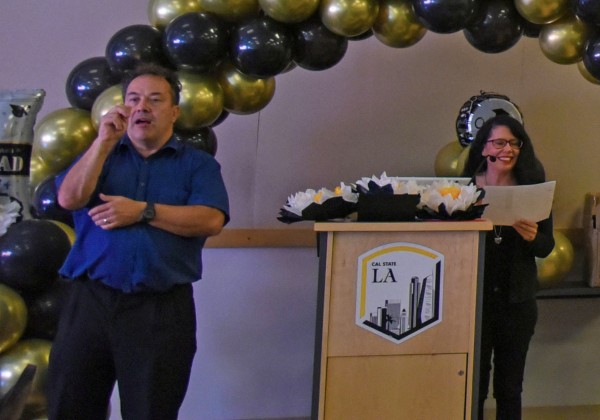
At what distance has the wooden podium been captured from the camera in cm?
213

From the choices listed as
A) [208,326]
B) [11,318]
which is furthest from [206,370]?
[11,318]

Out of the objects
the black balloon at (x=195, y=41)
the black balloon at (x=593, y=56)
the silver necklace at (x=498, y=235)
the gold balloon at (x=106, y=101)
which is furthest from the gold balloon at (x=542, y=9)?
the gold balloon at (x=106, y=101)

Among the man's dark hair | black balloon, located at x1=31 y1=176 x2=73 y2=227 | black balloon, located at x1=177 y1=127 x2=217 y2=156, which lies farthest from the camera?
black balloon, located at x1=177 y1=127 x2=217 y2=156

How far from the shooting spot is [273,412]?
3.84m

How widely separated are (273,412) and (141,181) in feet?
6.86

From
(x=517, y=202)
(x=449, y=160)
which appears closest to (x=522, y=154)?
(x=517, y=202)

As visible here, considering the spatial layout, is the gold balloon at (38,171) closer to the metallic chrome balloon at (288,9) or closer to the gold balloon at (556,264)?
the metallic chrome balloon at (288,9)

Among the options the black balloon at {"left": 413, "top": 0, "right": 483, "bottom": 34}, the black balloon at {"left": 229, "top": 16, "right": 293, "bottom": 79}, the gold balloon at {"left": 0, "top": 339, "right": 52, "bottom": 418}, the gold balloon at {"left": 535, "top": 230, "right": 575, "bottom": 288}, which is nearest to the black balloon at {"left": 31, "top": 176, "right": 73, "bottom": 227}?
the gold balloon at {"left": 0, "top": 339, "right": 52, "bottom": 418}

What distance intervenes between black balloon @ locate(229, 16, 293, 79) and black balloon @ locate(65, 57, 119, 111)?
0.45m

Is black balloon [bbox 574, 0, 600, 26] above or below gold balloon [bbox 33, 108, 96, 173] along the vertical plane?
above

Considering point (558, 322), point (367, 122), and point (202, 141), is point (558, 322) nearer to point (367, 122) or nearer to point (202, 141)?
point (367, 122)

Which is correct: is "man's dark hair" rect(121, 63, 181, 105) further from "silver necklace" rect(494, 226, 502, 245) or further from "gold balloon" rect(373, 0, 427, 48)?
"silver necklace" rect(494, 226, 502, 245)

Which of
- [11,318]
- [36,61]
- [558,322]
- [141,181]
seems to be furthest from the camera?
[558,322]

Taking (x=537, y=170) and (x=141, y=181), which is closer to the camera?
(x=141, y=181)
